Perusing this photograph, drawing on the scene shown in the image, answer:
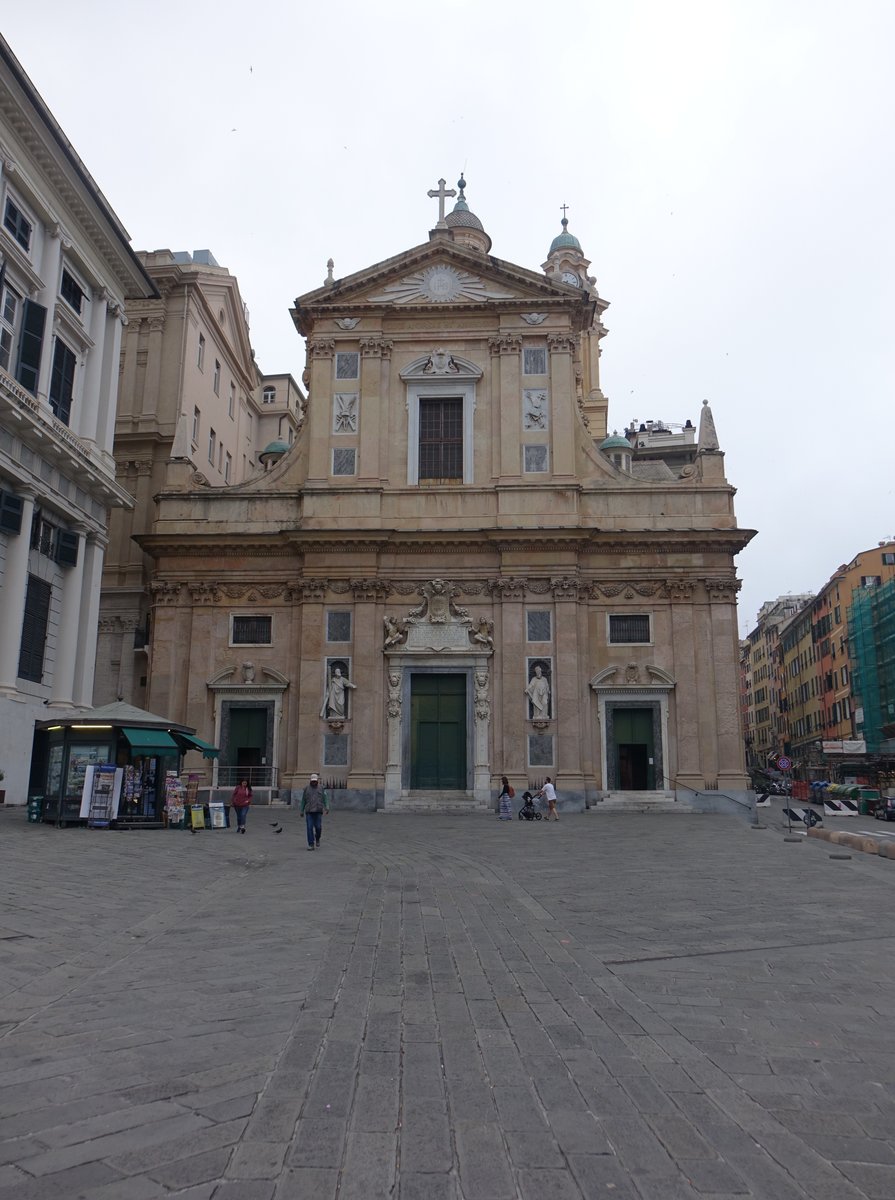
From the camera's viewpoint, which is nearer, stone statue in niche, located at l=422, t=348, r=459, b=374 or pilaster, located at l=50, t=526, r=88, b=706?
pilaster, located at l=50, t=526, r=88, b=706

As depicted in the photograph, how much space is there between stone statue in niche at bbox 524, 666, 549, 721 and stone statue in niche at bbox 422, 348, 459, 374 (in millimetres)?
11592

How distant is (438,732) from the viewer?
32906 millimetres

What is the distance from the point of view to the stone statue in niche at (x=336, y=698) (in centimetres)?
3228

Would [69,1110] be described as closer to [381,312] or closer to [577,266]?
[381,312]

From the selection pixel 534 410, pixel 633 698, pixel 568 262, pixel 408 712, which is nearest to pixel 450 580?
pixel 408 712

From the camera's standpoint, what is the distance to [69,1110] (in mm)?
4520

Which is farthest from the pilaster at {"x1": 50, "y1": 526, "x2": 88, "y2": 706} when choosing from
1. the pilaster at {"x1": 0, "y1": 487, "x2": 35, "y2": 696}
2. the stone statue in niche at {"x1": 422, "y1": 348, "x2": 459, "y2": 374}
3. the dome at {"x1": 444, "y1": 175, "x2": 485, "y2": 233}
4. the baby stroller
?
the dome at {"x1": 444, "y1": 175, "x2": 485, "y2": 233}

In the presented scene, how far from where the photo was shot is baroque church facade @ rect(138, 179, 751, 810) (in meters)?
32.3

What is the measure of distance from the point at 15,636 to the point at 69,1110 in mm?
21821

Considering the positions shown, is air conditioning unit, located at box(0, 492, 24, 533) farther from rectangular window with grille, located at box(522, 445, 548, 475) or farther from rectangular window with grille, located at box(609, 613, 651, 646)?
rectangular window with grille, located at box(609, 613, 651, 646)

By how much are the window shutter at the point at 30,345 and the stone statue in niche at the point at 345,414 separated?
11328 millimetres

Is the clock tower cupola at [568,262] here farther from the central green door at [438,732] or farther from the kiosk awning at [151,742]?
the kiosk awning at [151,742]

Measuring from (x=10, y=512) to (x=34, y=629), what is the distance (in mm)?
3689

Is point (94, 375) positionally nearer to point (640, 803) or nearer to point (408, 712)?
point (408, 712)
